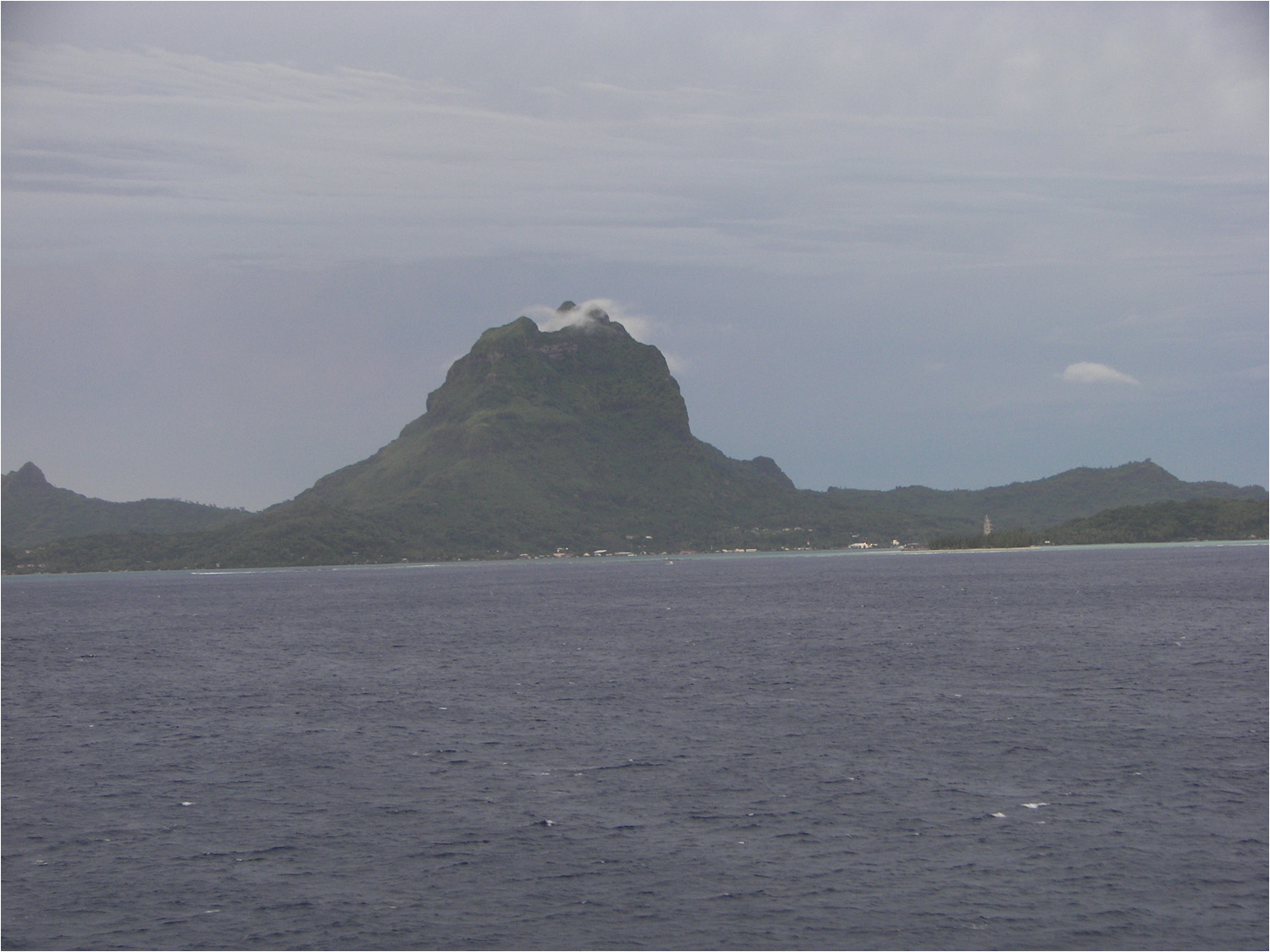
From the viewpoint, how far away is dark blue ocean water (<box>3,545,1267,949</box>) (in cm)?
3394

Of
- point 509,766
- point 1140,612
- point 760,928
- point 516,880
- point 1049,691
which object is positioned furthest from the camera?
point 1140,612

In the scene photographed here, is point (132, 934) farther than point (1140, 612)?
No

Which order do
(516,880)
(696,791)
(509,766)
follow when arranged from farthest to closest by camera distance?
(509,766) < (696,791) < (516,880)

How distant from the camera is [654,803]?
Result: 46.3 m

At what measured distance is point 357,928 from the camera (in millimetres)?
33656

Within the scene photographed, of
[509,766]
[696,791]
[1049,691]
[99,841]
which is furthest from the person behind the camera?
[1049,691]

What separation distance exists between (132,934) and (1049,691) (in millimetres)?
59635

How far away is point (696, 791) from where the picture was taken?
48.3 metres

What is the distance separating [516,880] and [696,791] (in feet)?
42.4

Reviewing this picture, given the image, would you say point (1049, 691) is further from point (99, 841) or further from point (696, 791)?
point (99, 841)

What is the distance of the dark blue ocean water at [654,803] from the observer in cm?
3394

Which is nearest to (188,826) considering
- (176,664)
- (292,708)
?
(292,708)

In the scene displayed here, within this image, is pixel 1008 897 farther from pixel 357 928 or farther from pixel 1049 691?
pixel 1049 691

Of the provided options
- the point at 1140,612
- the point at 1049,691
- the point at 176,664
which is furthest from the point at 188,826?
the point at 1140,612
